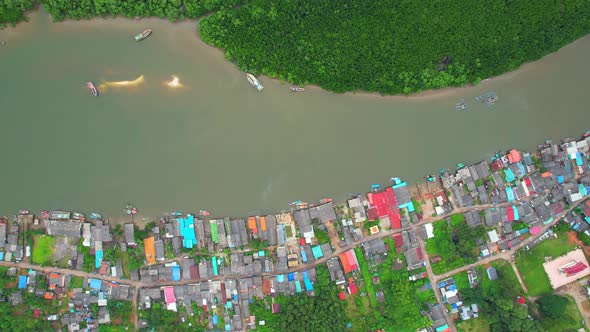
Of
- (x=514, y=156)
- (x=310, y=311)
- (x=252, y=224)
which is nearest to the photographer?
(x=310, y=311)

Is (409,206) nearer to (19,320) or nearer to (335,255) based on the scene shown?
(335,255)

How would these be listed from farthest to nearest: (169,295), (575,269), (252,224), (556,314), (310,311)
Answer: (575,269)
(252,224)
(169,295)
(556,314)
(310,311)

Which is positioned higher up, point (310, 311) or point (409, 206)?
point (409, 206)

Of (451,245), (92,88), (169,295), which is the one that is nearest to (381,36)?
(451,245)

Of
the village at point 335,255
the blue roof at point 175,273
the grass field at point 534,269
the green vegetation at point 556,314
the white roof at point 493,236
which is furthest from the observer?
the grass field at point 534,269

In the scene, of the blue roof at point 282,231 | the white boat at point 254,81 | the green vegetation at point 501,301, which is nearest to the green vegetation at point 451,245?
the green vegetation at point 501,301

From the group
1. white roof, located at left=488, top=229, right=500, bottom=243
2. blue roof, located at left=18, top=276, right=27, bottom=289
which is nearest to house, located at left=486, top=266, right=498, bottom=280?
white roof, located at left=488, top=229, right=500, bottom=243

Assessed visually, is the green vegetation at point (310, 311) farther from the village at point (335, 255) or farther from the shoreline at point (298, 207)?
the shoreline at point (298, 207)
